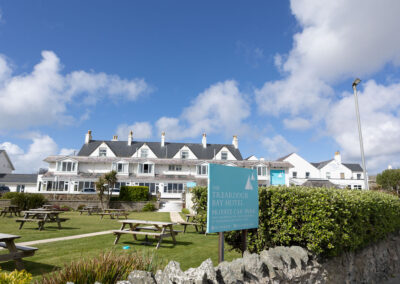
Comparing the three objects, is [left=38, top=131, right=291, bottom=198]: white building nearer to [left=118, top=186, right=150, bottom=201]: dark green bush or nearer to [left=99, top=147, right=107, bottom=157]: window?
[left=99, top=147, right=107, bottom=157]: window

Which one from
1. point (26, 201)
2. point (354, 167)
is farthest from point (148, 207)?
point (354, 167)

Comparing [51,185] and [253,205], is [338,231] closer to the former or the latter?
[253,205]

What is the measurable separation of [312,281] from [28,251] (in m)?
6.47

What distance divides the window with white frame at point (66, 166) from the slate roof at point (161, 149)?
3.37m

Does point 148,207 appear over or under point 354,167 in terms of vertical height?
under

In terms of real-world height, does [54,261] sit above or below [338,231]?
below

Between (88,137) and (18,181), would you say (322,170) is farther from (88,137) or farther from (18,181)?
(18,181)

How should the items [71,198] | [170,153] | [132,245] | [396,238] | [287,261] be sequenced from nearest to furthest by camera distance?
1. [287,261]
2. [132,245]
3. [396,238]
4. [71,198]
5. [170,153]

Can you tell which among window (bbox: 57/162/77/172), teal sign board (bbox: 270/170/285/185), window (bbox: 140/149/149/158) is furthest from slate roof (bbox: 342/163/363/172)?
window (bbox: 57/162/77/172)

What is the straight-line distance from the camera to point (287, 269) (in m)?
5.02

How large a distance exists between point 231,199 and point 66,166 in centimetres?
4222

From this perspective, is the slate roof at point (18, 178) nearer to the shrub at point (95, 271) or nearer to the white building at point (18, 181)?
the white building at point (18, 181)

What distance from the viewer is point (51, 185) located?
40562 mm

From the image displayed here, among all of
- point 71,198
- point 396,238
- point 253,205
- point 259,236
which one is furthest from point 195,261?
point 71,198
